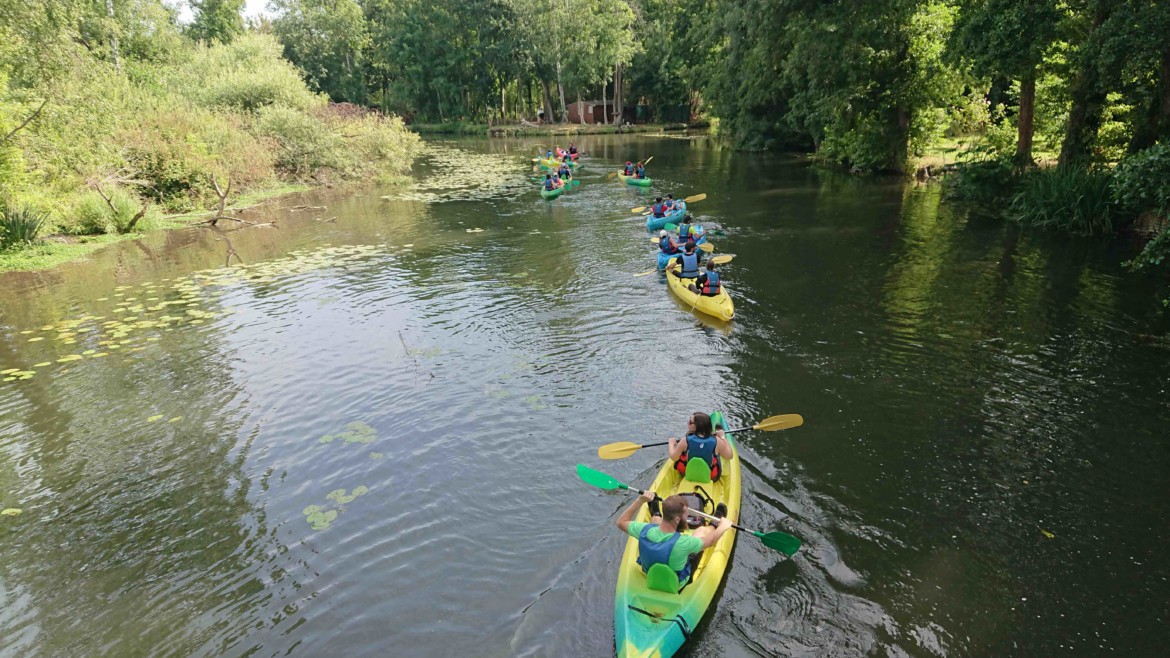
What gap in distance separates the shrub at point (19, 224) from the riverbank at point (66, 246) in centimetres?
17

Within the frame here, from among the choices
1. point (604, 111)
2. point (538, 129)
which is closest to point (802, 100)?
point (538, 129)

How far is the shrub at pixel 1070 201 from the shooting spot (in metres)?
15.5

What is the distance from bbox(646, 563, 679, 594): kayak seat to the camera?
486cm

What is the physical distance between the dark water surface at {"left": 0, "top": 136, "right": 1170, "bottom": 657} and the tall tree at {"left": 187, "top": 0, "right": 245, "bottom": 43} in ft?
180

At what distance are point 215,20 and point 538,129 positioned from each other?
1235 inches

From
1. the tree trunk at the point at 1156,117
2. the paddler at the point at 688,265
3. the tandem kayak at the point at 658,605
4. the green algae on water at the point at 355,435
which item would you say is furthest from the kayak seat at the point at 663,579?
the tree trunk at the point at 1156,117

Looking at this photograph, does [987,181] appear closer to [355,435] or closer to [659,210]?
[659,210]

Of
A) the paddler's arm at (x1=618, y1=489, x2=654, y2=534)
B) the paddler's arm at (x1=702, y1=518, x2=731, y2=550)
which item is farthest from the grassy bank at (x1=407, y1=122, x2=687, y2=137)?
the paddler's arm at (x1=702, y1=518, x2=731, y2=550)

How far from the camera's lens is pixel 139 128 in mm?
20656

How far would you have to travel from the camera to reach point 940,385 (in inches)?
340

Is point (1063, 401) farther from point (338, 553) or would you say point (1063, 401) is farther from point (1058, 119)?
point (1058, 119)

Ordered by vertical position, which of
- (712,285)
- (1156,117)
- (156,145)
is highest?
(156,145)

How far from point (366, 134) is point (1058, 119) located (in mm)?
27201

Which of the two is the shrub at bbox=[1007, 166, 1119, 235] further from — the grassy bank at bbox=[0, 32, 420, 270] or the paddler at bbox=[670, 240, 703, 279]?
the grassy bank at bbox=[0, 32, 420, 270]
